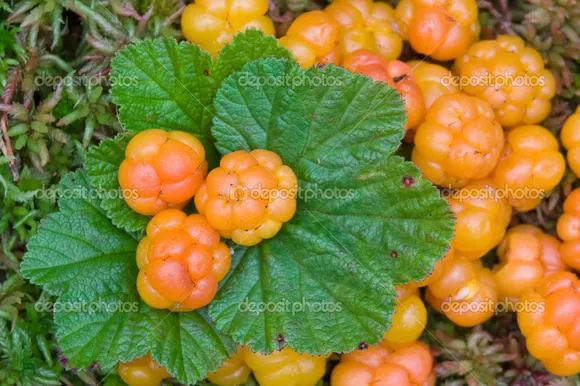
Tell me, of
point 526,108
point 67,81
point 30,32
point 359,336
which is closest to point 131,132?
point 67,81

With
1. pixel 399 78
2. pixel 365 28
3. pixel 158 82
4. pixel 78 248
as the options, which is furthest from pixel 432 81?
pixel 78 248

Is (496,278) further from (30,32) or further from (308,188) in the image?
(30,32)

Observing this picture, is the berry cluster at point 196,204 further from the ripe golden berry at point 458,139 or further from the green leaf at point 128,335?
the ripe golden berry at point 458,139

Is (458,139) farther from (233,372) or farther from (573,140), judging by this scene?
(233,372)

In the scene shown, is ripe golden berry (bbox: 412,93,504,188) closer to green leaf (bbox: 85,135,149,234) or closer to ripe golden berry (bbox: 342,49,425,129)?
ripe golden berry (bbox: 342,49,425,129)

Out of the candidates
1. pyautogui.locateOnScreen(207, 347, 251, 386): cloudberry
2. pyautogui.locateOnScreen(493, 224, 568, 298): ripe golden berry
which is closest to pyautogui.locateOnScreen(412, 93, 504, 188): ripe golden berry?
pyautogui.locateOnScreen(493, 224, 568, 298): ripe golden berry

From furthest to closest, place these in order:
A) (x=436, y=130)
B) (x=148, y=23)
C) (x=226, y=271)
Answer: (x=148, y=23)
(x=436, y=130)
(x=226, y=271)
